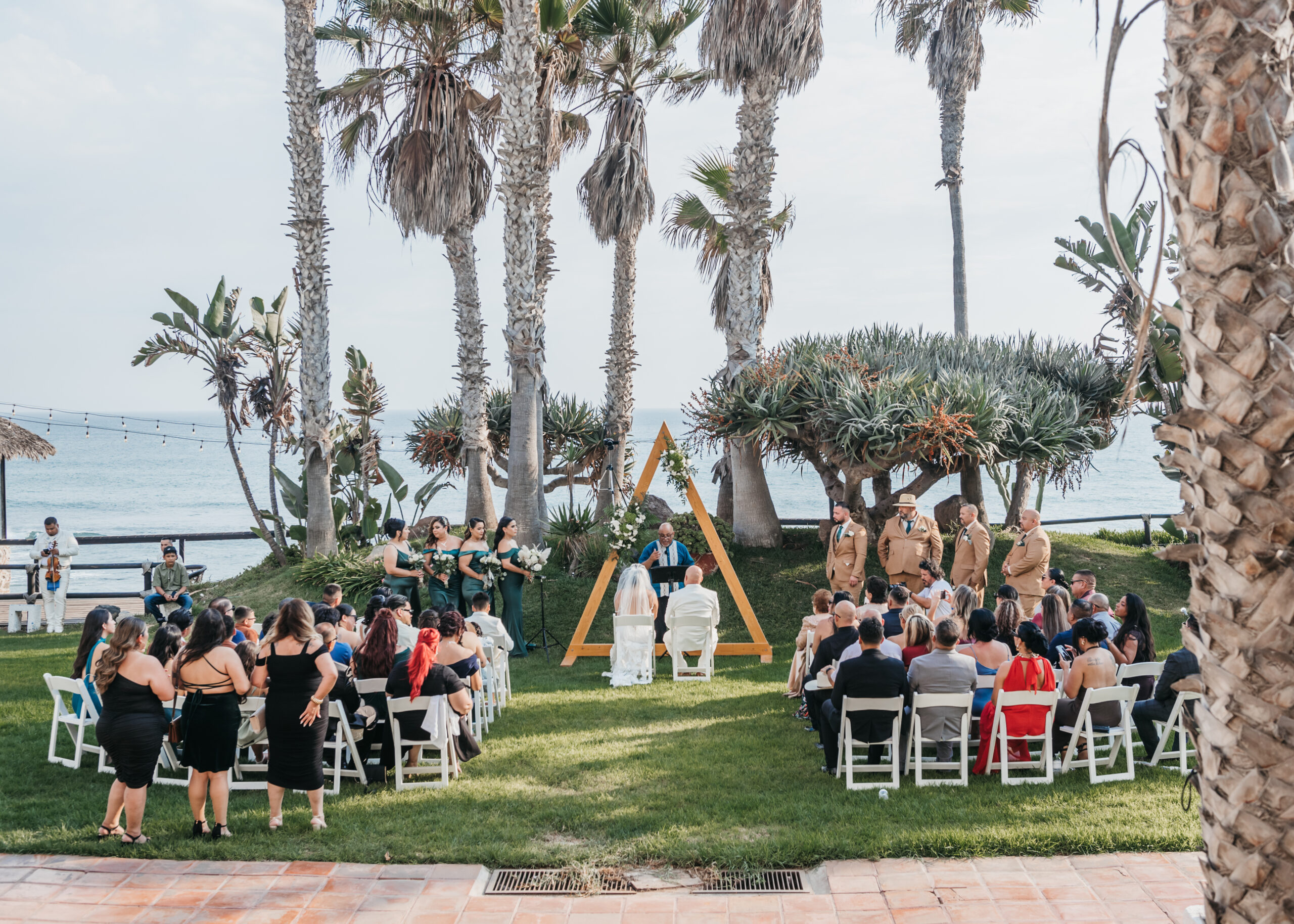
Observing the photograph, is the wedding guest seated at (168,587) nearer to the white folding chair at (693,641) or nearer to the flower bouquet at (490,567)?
the flower bouquet at (490,567)

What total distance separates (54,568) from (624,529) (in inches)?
370

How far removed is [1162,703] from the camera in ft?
25.5

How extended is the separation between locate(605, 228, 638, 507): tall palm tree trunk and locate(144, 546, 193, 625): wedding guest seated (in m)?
9.32

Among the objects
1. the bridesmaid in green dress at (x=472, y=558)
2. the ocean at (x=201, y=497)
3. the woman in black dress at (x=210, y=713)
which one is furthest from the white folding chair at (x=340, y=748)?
the ocean at (x=201, y=497)

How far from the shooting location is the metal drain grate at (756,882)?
5727 millimetres

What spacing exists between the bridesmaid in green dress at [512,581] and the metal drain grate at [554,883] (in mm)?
6486

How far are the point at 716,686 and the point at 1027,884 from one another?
18.6ft

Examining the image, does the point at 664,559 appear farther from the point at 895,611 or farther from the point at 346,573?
the point at 346,573

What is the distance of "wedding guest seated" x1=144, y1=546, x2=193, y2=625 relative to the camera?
12.1 meters

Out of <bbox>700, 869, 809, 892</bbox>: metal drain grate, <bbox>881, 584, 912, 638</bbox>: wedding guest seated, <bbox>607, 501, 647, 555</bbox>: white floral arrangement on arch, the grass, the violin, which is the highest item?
<bbox>607, 501, 647, 555</bbox>: white floral arrangement on arch

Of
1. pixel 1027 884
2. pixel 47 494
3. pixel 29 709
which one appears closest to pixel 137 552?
pixel 47 494

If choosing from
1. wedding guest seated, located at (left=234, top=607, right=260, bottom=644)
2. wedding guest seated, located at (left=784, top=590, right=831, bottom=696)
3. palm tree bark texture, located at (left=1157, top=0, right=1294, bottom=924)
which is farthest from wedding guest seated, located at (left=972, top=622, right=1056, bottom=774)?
wedding guest seated, located at (left=234, top=607, right=260, bottom=644)

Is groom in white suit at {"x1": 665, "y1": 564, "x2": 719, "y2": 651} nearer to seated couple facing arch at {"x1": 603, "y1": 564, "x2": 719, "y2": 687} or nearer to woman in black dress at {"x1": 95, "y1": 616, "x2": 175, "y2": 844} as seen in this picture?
seated couple facing arch at {"x1": 603, "y1": 564, "x2": 719, "y2": 687}

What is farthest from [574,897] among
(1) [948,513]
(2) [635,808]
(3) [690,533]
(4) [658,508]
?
(4) [658,508]
